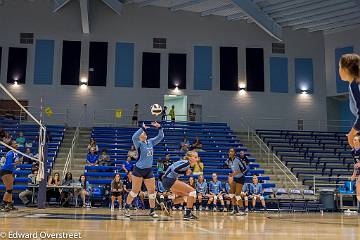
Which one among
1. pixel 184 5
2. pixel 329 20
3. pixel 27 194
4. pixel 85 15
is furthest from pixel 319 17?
pixel 27 194

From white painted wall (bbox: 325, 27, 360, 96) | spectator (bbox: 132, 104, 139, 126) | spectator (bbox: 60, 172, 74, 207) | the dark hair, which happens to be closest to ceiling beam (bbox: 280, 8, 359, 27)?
white painted wall (bbox: 325, 27, 360, 96)

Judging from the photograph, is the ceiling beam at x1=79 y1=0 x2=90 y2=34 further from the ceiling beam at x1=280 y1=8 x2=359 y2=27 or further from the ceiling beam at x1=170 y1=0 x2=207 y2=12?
the ceiling beam at x1=280 y1=8 x2=359 y2=27

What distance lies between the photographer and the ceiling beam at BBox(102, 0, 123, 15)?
23.7 m

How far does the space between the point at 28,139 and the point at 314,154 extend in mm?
14272

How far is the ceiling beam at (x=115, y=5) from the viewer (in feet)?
77.7

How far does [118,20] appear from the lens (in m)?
25.7

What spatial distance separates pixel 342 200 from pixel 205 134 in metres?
7.84

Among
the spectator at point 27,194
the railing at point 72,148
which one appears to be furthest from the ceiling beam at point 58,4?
the spectator at point 27,194

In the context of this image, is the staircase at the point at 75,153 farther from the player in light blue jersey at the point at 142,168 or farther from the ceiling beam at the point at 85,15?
the player in light blue jersey at the point at 142,168

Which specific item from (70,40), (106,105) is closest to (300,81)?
(106,105)

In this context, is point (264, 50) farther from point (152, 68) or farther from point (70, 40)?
point (70, 40)

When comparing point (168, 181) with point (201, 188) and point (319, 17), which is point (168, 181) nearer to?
point (201, 188)

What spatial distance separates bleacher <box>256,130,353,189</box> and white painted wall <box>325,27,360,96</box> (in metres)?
3.26

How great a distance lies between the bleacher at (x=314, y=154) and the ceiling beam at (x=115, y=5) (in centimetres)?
1056
